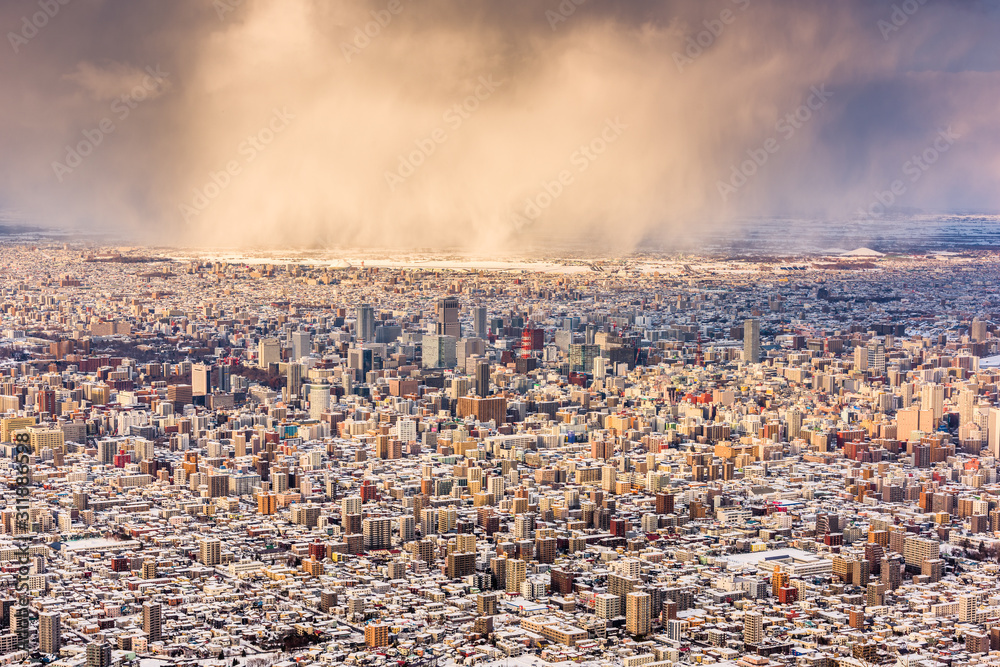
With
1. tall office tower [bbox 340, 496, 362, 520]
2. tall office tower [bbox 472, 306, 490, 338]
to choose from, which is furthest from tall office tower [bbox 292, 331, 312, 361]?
tall office tower [bbox 340, 496, 362, 520]

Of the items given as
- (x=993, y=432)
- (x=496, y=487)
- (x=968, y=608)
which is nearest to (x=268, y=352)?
(x=496, y=487)

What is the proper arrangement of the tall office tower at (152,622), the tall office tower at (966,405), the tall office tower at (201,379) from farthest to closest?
1. the tall office tower at (201,379)
2. the tall office tower at (966,405)
3. the tall office tower at (152,622)

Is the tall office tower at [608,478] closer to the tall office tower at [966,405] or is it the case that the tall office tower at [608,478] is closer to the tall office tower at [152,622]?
the tall office tower at [966,405]

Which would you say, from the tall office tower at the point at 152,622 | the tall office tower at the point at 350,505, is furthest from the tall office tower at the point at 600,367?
the tall office tower at the point at 152,622

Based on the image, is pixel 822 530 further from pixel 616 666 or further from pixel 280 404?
pixel 280 404

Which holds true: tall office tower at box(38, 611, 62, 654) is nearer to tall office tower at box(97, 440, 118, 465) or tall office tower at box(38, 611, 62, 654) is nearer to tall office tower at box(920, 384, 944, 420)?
tall office tower at box(97, 440, 118, 465)

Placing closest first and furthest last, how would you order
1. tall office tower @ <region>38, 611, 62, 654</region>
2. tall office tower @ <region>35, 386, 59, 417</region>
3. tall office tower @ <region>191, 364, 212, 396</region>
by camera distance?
tall office tower @ <region>38, 611, 62, 654</region>
tall office tower @ <region>35, 386, 59, 417</region>
tall office tower @ <region>191, 364, 212, 396</region>
